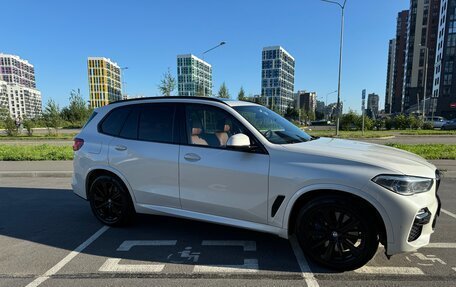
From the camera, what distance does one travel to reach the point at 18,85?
94.6 metres

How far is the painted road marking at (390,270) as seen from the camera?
3.24m

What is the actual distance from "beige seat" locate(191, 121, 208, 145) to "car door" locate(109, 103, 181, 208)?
0.25 meters

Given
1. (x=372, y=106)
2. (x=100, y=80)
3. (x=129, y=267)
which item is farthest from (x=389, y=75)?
(x=129, y=267)

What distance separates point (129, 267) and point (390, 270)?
285 cm

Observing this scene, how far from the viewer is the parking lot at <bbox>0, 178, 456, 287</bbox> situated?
3.15 meters

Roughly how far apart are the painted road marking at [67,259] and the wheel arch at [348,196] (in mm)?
2585

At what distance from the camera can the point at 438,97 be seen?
230ft

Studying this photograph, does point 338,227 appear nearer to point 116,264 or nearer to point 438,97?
point 116,264

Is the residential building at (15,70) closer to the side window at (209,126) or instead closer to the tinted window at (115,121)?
the tinted window at (115,121)

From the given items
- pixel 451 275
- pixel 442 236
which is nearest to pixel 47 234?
pixel 451 275

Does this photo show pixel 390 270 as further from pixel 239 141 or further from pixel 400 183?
pixel 239 141

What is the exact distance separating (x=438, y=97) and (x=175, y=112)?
82.5 meters

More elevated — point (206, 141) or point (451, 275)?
point (206, 141)

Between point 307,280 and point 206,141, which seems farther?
point 206,141
